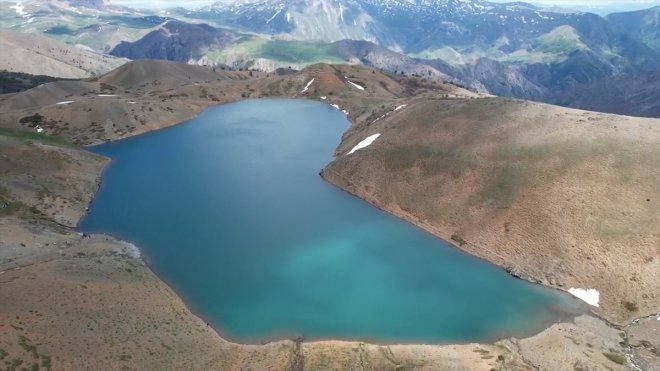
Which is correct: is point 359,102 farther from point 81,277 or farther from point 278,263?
point 81,277

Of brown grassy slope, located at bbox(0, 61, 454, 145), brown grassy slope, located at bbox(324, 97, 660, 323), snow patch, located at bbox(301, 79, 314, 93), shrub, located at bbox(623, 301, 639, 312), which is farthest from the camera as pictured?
snow patch, located at bbox(301, 79, 314, 93)

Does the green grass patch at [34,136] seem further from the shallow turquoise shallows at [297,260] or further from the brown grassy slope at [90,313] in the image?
the brown grassy slope at [90,313]

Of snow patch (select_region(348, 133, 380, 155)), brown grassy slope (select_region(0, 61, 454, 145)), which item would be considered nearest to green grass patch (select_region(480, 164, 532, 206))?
snow patch (select_region(348, 133, 380, 155))

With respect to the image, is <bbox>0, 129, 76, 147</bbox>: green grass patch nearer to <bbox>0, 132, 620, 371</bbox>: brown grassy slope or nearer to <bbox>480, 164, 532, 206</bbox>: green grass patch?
<bbox>0, 132, 620, 371</bbox>: brown grassy slope

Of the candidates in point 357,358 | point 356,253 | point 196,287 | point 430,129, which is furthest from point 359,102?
point 357,358

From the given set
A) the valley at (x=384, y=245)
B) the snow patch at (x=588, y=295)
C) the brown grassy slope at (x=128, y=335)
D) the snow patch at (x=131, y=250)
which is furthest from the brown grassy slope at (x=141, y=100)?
the snow patch at (x=588, y=295)

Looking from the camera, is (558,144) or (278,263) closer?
(278,263)
